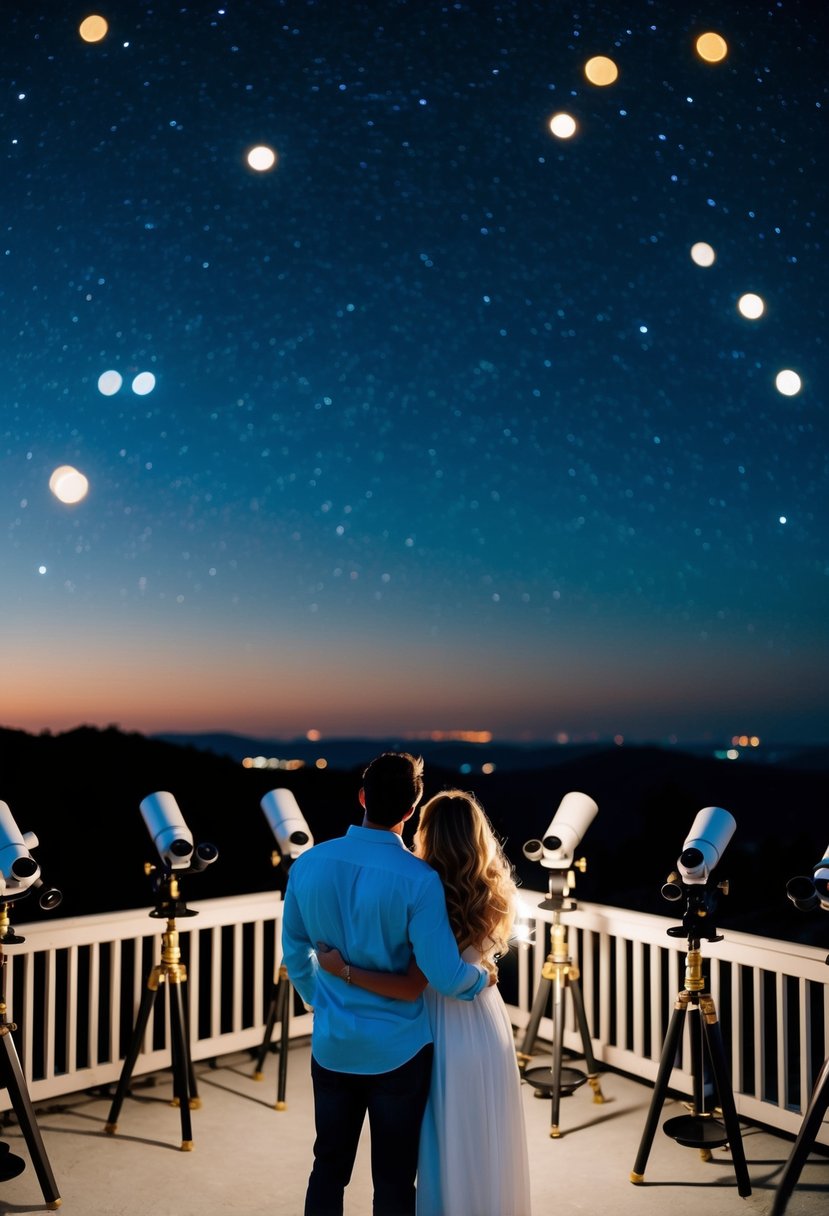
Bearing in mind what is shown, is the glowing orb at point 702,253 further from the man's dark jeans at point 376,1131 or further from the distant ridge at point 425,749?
the distant ridge at point 425,749

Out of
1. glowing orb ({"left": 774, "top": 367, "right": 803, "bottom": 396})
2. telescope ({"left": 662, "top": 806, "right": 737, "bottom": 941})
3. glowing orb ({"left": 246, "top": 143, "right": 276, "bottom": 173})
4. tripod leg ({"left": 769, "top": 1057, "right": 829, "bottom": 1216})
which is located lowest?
tripod leg ({"left": 769, "top": 1057, "right": 829, "bottom": 1216})

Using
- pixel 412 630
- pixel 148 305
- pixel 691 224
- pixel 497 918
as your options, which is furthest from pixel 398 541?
pixel 497 918

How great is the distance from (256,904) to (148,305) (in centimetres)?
402

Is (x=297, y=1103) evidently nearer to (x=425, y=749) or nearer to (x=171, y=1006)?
(x=171, y=1006)

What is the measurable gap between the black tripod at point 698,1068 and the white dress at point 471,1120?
40.6 inches

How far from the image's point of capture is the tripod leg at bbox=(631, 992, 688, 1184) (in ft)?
11.0

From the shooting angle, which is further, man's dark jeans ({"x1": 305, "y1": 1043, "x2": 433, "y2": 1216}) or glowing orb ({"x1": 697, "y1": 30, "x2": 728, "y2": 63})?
glowing orb ({"x1": 697, "y1": 30, "x2": 728, "y2": 63})

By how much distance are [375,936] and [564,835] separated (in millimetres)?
2056

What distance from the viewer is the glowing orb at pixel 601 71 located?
4.96 meters

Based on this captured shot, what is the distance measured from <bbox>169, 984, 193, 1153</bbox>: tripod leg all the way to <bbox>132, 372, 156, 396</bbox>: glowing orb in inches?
153

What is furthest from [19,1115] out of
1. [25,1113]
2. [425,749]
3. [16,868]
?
[425,749]

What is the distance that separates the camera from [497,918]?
98.6 inches

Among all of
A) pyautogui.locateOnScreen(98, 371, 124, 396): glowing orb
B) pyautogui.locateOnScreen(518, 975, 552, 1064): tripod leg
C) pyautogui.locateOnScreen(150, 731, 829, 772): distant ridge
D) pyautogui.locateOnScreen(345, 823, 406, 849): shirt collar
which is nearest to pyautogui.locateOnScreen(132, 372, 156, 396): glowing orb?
pyautogui.locateOnScreen(98, 371, 124, 396): glowing orb

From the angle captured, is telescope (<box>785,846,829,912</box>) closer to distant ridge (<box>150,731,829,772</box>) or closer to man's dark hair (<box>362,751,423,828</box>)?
man's dark hair (<box>362,751,423,828</box>)
